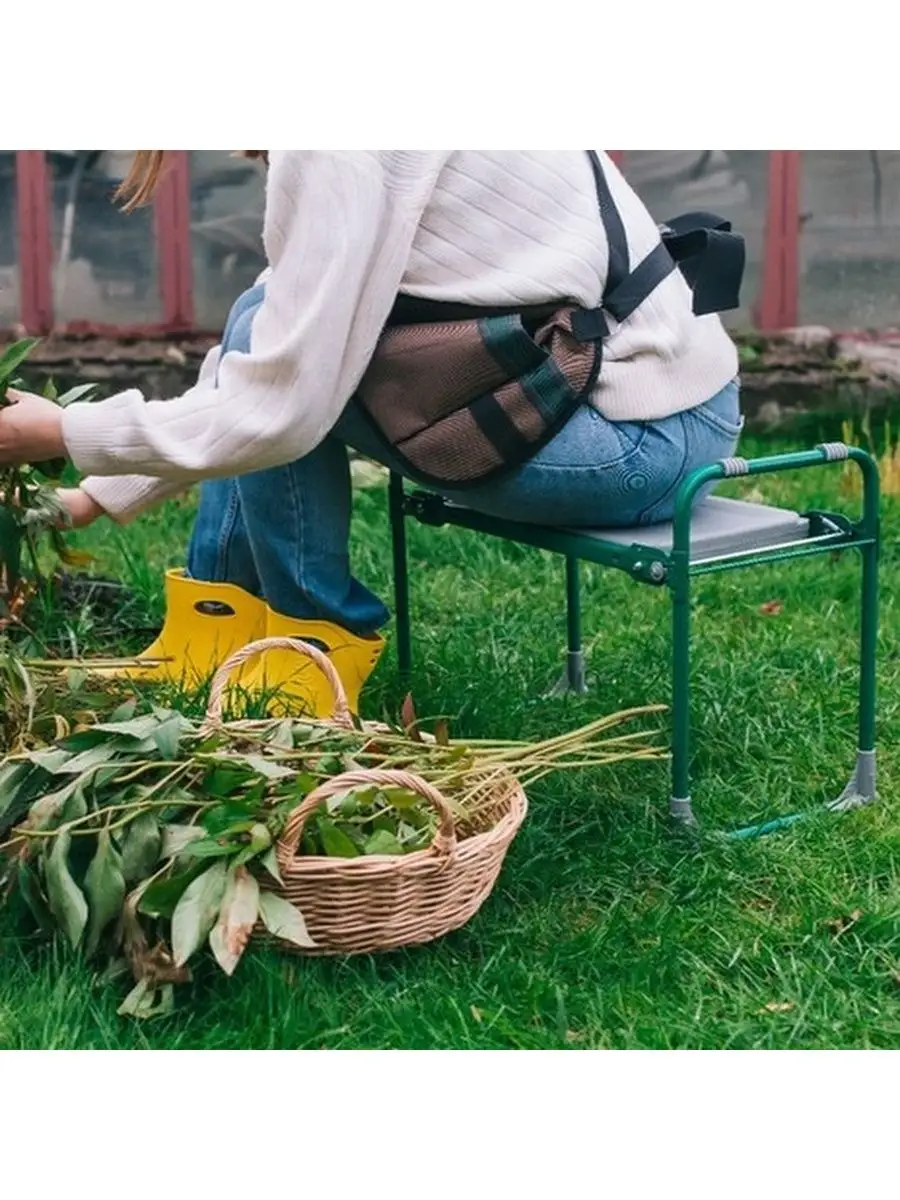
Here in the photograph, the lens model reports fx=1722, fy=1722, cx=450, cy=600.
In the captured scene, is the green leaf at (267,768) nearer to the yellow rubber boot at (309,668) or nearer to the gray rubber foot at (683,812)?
the yellow rubber boot at (309,668)

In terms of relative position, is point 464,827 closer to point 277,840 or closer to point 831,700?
point 277,840

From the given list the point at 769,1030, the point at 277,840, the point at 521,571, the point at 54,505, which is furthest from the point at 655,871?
the point at 521,571

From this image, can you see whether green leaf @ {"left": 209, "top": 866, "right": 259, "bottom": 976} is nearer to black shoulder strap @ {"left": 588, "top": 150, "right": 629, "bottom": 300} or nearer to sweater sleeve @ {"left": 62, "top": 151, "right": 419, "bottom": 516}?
sweater sleeve @ {"left": 62, "top": 151, "right": 419, "bottom": 516}

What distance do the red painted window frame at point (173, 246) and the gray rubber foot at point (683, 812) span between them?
304cm

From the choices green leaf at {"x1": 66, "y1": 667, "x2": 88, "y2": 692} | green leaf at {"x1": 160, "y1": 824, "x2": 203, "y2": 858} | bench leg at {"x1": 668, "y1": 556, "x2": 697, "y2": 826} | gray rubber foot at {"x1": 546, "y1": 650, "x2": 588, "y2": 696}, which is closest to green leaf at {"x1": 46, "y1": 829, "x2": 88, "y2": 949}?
green leaf at {"x1": 160, "y1": 824, "x2": 203, "y2": 858}

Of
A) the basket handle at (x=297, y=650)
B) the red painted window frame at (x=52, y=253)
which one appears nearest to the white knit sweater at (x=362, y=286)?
the basket handle at (x=297, y=650)

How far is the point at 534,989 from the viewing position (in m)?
2.18

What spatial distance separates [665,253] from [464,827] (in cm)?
92

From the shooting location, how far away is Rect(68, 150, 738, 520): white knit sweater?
2354 millimetres

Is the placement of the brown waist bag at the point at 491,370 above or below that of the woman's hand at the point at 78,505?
above

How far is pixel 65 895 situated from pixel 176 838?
0.49 ft

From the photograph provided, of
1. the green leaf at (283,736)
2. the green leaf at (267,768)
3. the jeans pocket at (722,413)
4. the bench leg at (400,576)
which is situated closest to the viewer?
the green leaf at (267,768)

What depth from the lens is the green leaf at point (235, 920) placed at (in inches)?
77.9

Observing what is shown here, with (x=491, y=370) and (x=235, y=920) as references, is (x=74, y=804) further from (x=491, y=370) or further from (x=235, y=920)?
(x=491, y=370)
